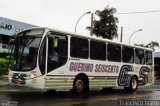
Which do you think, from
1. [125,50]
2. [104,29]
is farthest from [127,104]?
[104,29]

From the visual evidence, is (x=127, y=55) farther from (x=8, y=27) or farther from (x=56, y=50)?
(x=8, y=27)

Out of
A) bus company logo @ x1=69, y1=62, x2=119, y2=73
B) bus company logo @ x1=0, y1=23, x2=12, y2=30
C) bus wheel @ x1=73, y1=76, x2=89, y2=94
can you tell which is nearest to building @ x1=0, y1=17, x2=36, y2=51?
bus company logo @ x1=0, y1=23, x2=12, y2=30

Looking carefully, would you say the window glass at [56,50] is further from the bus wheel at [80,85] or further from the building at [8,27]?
the building at [8,27]

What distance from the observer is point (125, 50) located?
23266mm

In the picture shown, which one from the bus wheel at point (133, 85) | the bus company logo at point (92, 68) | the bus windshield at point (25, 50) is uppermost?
the bus windshield at point (25, 50)

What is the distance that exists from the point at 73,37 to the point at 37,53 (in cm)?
259

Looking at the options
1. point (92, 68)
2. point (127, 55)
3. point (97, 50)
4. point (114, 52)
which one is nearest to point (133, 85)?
point (127, 55)

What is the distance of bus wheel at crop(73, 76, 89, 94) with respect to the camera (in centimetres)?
1908

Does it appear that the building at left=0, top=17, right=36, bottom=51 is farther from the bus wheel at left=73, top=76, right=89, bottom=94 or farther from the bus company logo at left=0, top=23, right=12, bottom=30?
the bus wheel at left=73, top=76, right=89, bottom=94

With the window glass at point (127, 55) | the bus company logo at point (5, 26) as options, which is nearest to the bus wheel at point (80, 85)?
the window glass at point (127, 55)

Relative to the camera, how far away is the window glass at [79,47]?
1870cm

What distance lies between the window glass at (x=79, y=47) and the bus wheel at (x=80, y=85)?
1.13 metres

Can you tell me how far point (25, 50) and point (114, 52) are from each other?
248 inches

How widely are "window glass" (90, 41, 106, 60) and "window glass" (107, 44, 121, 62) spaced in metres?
0.48
